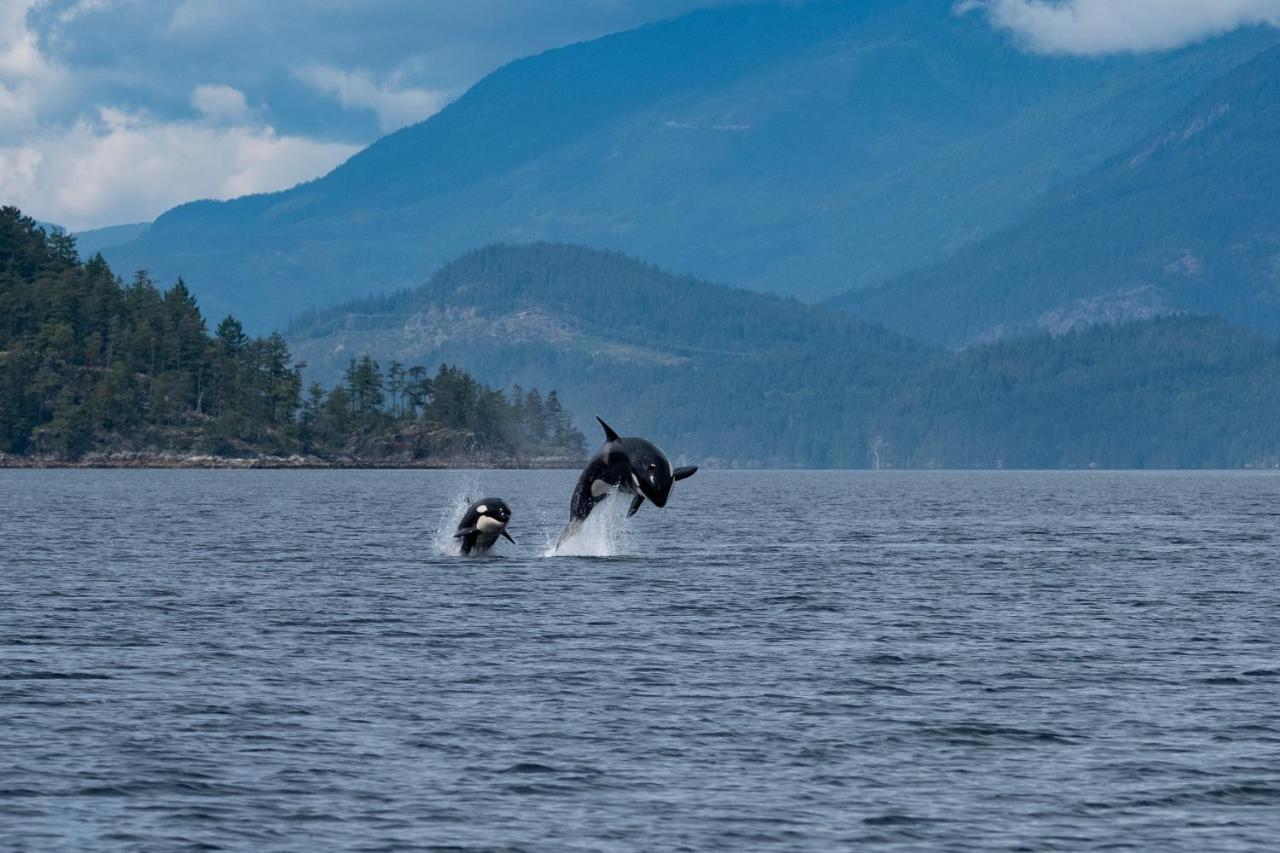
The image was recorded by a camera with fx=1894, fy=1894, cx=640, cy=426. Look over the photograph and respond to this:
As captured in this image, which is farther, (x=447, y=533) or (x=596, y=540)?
(x=447, y=533)

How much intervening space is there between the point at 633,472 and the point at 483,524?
52.1 feet

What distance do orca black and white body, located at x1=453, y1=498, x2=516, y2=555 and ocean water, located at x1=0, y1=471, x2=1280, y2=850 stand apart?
1955mm

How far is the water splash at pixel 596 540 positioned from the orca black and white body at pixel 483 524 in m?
4.13

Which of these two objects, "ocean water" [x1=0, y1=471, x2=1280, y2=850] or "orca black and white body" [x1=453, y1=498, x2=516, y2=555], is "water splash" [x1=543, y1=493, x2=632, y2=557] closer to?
"orca black and white body" [x1=453, y1=498, x2=516, y2=555]

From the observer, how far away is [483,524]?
243 ft

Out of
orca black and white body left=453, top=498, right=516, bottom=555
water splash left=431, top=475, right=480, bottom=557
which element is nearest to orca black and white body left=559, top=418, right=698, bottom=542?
orca black and white body left=453, top=498, right=516, bottom=555

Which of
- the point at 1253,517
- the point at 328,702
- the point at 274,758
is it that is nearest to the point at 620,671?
the point at 328,702

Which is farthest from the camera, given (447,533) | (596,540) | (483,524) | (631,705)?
(447,533)

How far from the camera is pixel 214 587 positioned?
6550cm

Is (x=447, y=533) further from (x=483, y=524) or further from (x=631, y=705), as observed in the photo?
(x=631, y=705)

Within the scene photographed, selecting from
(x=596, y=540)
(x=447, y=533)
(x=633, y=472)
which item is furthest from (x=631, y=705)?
(x=447, y=533)

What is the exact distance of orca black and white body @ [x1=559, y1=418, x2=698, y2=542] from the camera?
58.9 metres

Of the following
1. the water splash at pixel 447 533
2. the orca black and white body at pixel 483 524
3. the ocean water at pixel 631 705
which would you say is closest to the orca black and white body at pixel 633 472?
the ocean water at pixel 631 705

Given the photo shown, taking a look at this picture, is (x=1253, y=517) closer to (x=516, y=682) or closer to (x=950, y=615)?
(x=950, y=615)
